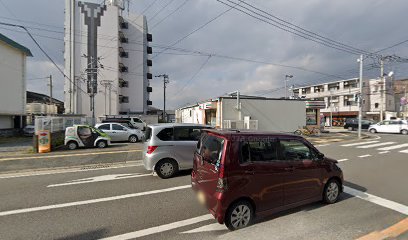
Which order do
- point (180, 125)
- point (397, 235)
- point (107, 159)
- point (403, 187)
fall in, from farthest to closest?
1. point (107, 159)
2. point (180, 125)
3. point (403, 187)
4. point (397, 235)

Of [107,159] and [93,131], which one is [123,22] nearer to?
[93,131]

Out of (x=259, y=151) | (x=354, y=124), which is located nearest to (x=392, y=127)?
(x=354, y=124)

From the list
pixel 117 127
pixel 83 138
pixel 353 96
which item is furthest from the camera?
pixel 353 96

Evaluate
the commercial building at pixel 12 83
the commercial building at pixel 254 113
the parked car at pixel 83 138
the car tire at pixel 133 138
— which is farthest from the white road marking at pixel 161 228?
the commercial building at pixel 12 83

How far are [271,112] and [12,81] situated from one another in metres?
27.1

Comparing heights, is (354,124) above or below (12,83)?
below

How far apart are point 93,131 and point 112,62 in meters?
32.2

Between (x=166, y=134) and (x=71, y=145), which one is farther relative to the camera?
(x=71, y=145)

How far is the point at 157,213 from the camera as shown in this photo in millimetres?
4418

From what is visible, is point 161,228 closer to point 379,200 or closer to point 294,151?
point 294,151

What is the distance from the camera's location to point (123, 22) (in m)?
45.2

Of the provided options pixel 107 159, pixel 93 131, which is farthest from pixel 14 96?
pixel 107 159

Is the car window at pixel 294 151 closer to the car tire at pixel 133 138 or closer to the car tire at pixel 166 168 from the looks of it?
the car tire at pixel 166 168

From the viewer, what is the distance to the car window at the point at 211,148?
3.88 m
